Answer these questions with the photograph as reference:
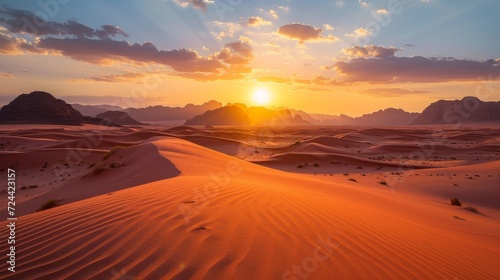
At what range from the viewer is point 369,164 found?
64.1 ft

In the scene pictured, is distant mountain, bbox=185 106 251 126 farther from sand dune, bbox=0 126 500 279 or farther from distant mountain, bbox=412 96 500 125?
sand dune, bbox=0 126 500 279

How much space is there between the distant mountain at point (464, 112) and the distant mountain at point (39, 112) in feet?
538

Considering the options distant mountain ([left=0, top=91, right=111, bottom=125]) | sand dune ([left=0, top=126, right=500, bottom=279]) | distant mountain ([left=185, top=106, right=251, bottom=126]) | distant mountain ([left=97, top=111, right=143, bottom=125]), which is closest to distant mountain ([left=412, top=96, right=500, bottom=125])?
distant mountain ([left=185, top=106, right=251, bottom=126])

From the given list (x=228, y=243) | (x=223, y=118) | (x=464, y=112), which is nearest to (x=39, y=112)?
(x=228, y=243)

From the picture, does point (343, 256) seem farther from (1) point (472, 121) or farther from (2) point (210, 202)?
(1) point (472, 121)

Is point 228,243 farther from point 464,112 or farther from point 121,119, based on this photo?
point 464,112

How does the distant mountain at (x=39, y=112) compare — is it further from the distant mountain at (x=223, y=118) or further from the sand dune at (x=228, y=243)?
the sand dune at (x=228, y=243)

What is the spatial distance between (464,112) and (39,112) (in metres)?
184

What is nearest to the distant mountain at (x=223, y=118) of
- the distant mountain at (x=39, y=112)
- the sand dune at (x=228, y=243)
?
the distant mountain at (x=39, y=112)

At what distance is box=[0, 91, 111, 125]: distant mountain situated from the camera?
2921 inches

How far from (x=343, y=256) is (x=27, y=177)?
1744 cm

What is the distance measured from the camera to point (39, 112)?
76.8 metres

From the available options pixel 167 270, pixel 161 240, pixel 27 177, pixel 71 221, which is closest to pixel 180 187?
pixel 71 221

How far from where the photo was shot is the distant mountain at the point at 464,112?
14143 cm
